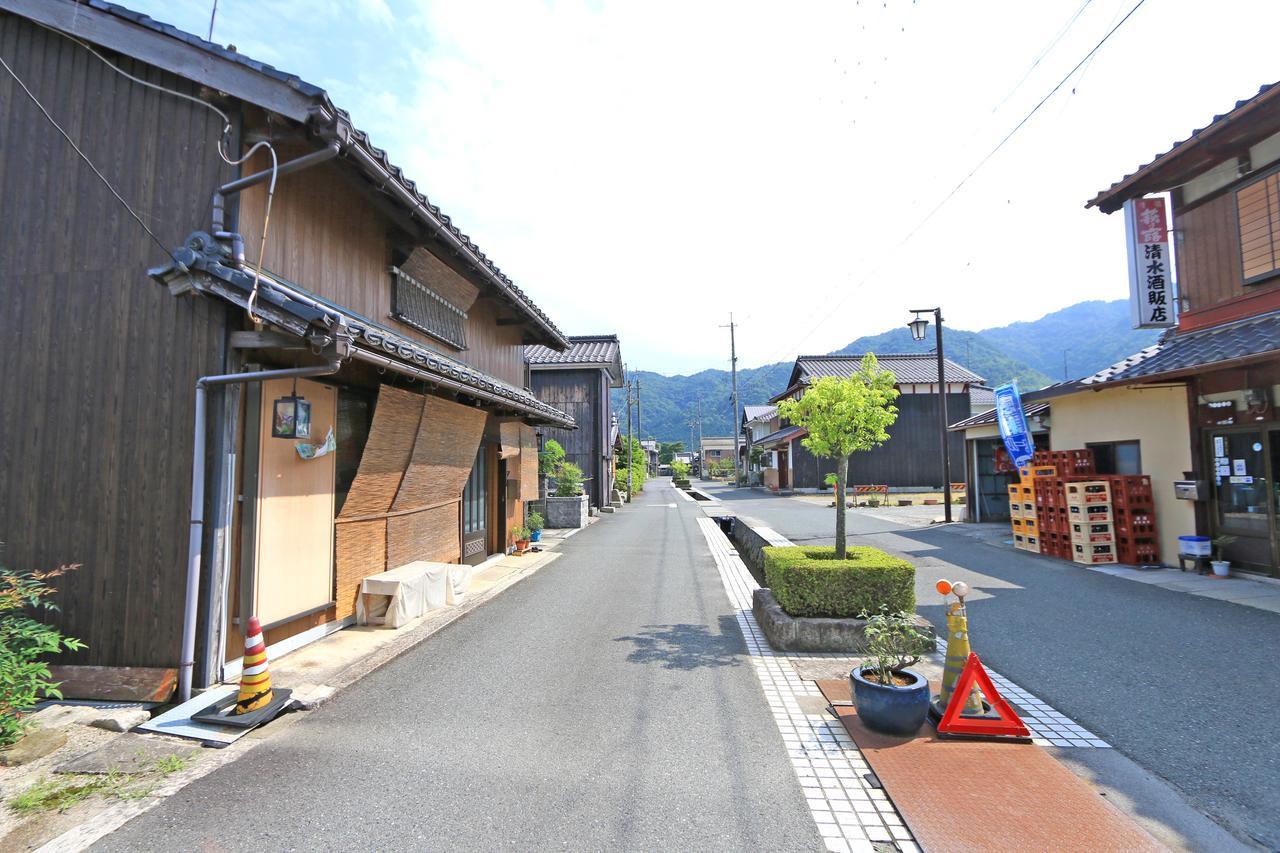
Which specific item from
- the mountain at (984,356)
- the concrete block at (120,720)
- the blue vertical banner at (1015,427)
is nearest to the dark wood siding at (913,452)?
the blue vertical banner at (1015,427)

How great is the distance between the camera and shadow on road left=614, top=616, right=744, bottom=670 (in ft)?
18.3

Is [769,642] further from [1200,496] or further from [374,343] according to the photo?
[1200,496]

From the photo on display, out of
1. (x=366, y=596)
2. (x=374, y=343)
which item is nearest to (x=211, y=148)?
(x=374, y=343)

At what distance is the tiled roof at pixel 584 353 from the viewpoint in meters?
22.8

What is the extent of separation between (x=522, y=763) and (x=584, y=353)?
68.7ft

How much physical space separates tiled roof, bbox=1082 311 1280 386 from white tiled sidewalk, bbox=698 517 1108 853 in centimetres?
546

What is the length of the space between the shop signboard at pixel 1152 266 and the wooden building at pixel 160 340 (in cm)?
1151

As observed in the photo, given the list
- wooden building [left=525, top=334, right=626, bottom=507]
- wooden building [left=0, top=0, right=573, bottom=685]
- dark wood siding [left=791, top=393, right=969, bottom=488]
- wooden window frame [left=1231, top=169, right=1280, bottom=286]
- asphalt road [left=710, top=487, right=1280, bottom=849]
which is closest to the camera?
asphalt road [left=710, top=487, right=1280, bottom=849]

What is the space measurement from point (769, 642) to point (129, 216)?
23.7 feet

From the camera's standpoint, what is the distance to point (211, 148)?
196 inches

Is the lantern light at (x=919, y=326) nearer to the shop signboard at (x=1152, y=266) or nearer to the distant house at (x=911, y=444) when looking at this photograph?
the shop signboard at (x=1152, y=266)

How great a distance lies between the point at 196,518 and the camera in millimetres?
4500

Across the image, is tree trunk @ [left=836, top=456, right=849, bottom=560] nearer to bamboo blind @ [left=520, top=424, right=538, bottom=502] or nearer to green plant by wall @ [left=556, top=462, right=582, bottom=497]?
bamboo blind @ [left=520, top=424, right=538, bottom=502]

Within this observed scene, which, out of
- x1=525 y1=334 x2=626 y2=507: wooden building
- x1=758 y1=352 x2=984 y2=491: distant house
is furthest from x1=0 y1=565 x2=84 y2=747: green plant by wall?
x1=758 y1=352 x2=984 y2=491: distant house
